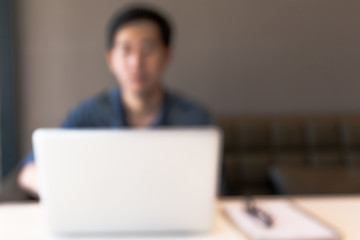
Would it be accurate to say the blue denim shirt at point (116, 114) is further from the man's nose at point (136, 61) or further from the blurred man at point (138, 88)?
the man's nose at point (136, 61)

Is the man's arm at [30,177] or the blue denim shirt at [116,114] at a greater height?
the blue denim shirt at [116,114]

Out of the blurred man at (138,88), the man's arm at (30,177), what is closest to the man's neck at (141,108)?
the blurred man at (138,88)

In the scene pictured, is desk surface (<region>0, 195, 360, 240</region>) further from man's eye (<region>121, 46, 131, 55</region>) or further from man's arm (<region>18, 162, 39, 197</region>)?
man's eye (<region>121, 46, 131, 55</region>)

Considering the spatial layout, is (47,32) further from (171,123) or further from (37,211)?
(37,211)

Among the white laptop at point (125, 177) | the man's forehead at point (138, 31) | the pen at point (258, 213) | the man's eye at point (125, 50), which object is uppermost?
the man's forehead at point (138, 31)

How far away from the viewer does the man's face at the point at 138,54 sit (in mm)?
1760

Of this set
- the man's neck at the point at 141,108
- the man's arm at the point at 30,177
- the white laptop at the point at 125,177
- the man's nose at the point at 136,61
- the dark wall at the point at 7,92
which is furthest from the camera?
the dark wall at the point at 7,92

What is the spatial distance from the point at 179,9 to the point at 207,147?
1.92 metres

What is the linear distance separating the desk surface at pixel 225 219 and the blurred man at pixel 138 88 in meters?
0.59

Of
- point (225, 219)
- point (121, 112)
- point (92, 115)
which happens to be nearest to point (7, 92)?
point (92, 115)

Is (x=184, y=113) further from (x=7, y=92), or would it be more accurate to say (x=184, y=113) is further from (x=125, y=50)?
(x=7, y=92)

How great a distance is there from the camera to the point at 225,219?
1.16 metres

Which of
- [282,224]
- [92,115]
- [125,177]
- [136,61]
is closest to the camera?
[125,177]

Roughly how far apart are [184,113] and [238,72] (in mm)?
1022
